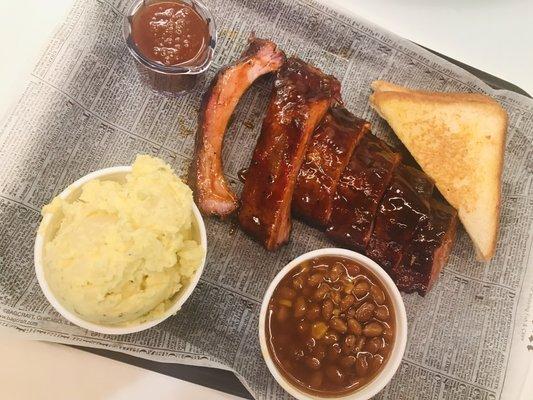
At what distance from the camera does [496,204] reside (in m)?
2.57

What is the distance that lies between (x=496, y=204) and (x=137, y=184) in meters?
1.55

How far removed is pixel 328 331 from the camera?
225 centimetres

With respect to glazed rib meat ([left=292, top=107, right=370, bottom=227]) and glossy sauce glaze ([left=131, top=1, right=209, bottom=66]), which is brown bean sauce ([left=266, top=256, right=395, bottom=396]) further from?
glossy sauce glaze ([left=131, top=1, right=209, bottom=66])

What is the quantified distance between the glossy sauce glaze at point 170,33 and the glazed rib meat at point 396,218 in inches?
39.0

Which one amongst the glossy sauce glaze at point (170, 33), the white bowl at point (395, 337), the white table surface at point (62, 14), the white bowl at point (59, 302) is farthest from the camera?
the glossy sauce glaze at point (170, 33)

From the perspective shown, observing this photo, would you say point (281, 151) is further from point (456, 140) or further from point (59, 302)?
point (59, 302)

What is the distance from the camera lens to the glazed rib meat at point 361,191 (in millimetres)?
2418

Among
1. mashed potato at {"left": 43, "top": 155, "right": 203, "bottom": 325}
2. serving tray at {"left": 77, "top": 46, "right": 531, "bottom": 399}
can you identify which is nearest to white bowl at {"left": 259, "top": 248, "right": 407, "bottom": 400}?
serving tray at {"left": 77, "top": 46, "right": 531, "bottom": 399}

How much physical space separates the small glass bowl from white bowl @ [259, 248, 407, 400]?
0.92 m

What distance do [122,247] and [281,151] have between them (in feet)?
2.59

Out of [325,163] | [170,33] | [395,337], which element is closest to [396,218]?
[325,163]

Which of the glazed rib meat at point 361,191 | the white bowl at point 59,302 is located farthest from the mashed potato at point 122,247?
the glazed rib meat at point 361,191

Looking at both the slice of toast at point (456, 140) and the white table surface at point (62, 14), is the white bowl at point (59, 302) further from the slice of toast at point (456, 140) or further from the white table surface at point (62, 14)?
the slice of toast at point (456, 140)

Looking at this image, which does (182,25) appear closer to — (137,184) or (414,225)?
(137,184)
